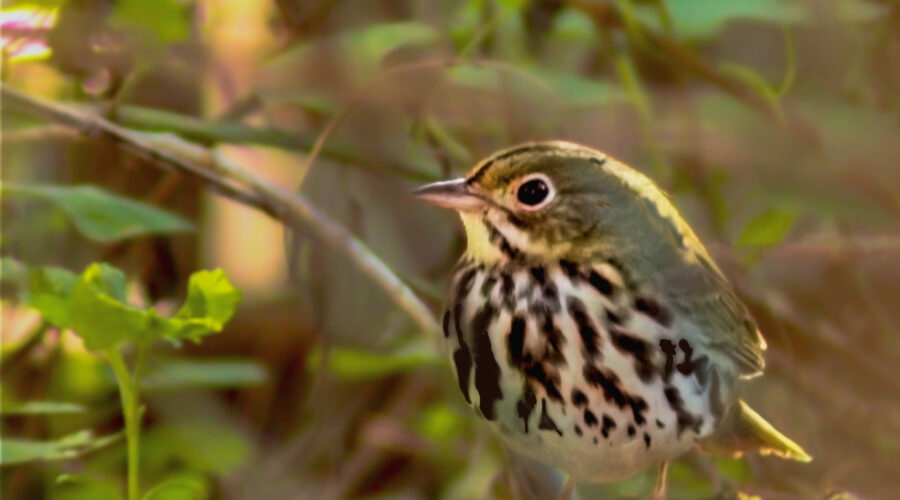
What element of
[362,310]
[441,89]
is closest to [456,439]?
[362,310]

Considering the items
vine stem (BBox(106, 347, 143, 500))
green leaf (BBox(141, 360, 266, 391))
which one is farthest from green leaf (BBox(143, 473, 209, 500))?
green leaf (BBox(141, 360, 266, 391))

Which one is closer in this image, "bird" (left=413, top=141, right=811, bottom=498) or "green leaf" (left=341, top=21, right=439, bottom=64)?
"bird" (left=413, top=141, right=811, bottom=498)

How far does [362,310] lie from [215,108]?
0.24 metres

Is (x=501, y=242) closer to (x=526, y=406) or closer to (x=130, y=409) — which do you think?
(x=526, y=406)

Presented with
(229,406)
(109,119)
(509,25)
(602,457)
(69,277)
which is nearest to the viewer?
(602,457)

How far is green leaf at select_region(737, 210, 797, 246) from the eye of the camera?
17.6 inches

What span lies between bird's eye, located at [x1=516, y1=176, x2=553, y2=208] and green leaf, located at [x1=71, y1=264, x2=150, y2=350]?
178 millimetres

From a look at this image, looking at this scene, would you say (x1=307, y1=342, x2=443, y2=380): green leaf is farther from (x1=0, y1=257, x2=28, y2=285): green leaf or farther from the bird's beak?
the bird's beak

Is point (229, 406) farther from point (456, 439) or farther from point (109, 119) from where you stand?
point (109, 119)

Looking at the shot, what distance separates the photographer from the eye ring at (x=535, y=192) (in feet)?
0.89

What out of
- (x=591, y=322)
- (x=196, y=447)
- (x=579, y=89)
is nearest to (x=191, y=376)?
(x=196, y=447)

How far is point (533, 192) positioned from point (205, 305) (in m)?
0.15

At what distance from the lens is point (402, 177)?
1.94 ft

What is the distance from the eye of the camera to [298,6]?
2.43 feet
